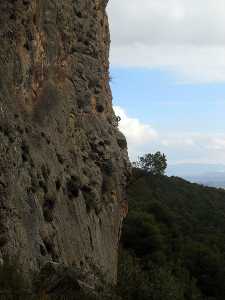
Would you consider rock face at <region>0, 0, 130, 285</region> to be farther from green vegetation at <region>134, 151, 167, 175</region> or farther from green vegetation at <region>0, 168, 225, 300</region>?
green vegetation at <region>134, 151, 167, 175</region>

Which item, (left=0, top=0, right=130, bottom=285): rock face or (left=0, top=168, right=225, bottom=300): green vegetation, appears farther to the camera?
(left=0, top=168, right=225, bottom=300): green vegetation

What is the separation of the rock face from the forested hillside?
285 centimetres

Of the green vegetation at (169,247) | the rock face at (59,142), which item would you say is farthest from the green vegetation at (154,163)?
the rock face at (59,142)

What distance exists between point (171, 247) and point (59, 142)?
35.2 metres

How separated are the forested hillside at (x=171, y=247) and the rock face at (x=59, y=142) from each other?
2849 millimetres

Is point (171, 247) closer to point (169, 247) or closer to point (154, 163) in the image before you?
point (169, 247)

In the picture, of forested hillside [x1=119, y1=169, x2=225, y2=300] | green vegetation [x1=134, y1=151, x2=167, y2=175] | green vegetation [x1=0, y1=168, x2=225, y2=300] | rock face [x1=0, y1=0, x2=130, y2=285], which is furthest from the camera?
green vegetation [x1=134, y1=151, x2=167, y2=175]

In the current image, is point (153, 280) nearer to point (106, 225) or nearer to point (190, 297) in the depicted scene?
point (106, 225)

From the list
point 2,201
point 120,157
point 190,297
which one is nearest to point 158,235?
point 190,297

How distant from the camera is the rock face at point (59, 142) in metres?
13.8

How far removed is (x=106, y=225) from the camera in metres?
19.0

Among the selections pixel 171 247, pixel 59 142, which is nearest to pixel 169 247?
pixel 171 247

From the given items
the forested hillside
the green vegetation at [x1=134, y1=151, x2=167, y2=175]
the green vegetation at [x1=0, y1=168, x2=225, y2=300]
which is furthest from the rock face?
the green vegetation at [x1=134, y1=151, x2=167, y2=175]

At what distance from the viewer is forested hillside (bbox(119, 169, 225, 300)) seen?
2203cm
